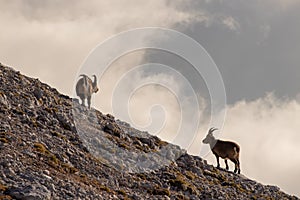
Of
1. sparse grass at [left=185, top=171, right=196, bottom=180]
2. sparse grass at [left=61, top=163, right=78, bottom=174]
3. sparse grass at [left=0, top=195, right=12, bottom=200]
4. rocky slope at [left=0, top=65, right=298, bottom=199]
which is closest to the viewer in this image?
sparse grass at [left=0, top=195, right=12, bottom=200]

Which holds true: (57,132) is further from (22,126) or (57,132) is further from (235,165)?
(235,165)

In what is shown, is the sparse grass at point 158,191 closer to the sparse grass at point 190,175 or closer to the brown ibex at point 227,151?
the sparse grass at point 190,175

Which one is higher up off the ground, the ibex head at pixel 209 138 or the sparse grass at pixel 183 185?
the ibex head at pixel 209 138

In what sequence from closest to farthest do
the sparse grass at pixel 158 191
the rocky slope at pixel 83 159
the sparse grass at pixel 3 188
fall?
1. the sparse grass at pixel 3 188
2. the rocky slope at pixel 83 159
3. the sparse grass at pixel 158 191

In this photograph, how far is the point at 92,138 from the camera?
135 feet

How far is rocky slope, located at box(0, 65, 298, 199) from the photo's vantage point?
94.2ft

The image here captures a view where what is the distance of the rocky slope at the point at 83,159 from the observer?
2872 centimetres

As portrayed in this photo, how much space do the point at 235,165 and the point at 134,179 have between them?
1848cm

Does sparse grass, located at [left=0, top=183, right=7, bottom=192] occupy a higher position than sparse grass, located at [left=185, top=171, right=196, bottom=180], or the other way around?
sparse grass, located at [left=185, top=171, right=196, bottom=180]

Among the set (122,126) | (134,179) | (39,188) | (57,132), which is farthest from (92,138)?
(39,188)

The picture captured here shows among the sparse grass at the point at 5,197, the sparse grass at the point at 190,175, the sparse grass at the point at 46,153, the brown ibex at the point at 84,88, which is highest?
the brown ibex at the point at 84,88

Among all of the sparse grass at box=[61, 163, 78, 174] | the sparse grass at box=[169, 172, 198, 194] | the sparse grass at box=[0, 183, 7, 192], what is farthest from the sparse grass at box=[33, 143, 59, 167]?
the sparse grass at box=[169, 172, 198, 194]

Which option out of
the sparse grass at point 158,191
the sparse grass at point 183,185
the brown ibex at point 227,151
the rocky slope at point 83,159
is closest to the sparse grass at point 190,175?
the rocky slope at point 83,159

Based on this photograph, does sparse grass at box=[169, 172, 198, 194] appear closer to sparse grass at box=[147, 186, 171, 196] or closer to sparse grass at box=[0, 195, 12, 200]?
sparse grass at box=[147, 186, 171, 196]
